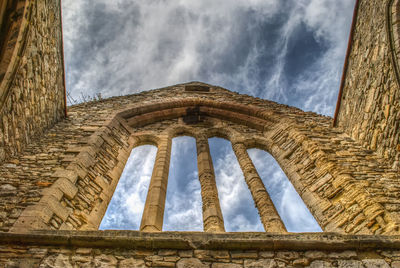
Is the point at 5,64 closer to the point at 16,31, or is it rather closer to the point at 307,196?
the point at 16,31

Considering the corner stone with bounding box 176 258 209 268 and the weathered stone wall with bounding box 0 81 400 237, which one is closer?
the corner stone with bounding box 176 258 209 268

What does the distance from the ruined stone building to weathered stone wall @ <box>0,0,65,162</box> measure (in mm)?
19

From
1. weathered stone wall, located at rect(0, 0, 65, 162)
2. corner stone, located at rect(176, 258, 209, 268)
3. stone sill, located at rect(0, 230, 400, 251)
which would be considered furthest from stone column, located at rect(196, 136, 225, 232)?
weathered stone wall, located at rect(0, 0, 65, 162)

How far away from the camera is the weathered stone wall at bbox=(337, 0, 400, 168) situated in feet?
14.6

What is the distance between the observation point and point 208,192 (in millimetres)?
4699

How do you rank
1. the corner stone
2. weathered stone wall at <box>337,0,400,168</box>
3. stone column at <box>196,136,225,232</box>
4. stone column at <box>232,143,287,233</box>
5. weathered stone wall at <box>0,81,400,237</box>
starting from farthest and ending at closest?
weathered stone wall at <box>337,0,400,168</box> → stone column at <box>232,143,287,233</box> → stone column at <box>196,136,225,232</box> → weathered stone wall at <box>0,81,400,237</box> → the corner stone

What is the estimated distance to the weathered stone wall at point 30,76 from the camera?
164 inches

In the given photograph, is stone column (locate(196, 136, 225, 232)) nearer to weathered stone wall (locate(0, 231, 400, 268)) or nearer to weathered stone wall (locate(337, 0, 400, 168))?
weathered stone wall (locate(0, 231, 400, 268))

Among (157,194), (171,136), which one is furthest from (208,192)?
(171,136)

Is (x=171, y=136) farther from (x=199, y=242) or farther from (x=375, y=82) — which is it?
(x=199, y=242)

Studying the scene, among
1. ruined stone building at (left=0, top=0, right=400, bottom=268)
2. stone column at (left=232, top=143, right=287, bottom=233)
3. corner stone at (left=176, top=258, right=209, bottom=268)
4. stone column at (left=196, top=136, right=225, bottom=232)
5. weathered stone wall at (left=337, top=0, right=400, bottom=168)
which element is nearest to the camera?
corner stone at (left=176, top=258, right=209, bottom=268)

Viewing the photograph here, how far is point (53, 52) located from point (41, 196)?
3.16 metres

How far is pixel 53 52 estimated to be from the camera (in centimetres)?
585

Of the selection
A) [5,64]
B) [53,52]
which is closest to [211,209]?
[5,64]
